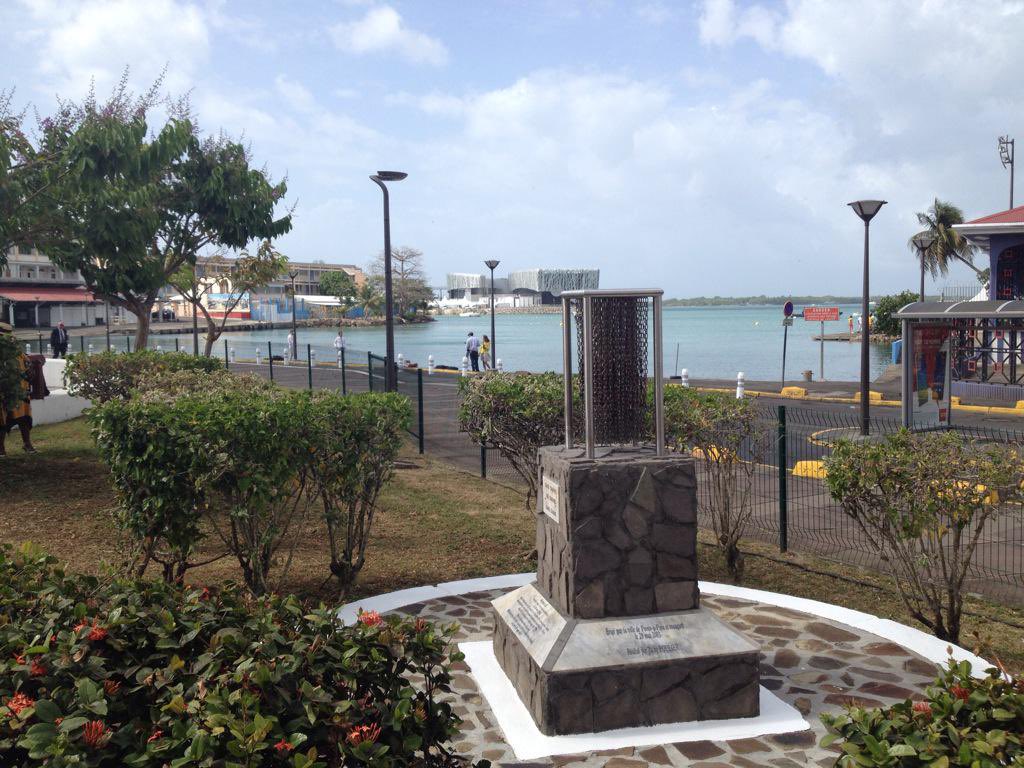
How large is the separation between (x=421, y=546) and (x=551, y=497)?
13.8 ft

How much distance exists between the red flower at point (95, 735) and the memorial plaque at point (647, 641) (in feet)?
8.91

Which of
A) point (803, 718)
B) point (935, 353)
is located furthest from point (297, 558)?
point (935, 353)

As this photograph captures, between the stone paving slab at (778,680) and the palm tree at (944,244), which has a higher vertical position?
the palm tree at (944,244)

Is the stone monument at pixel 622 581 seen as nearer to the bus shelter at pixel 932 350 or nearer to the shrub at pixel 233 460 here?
the shrub at pixel 233 460

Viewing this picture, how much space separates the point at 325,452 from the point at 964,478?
4487 millimetres

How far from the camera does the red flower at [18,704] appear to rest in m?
2.69

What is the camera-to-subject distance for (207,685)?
2.94 meters

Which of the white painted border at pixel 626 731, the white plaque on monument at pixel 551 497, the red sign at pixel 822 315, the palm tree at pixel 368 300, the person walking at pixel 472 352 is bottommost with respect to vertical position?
the white painted border at pixel 626 731

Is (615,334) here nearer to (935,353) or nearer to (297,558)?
(297,558)

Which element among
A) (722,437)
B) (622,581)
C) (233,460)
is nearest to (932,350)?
(722,437)

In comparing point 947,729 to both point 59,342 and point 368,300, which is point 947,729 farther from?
point 368,300

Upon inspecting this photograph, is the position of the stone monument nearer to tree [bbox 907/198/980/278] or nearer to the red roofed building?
the red roofed building

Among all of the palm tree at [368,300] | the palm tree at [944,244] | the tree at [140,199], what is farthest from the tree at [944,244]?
the palm tree at [368,300]

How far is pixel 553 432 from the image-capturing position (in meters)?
8.27
